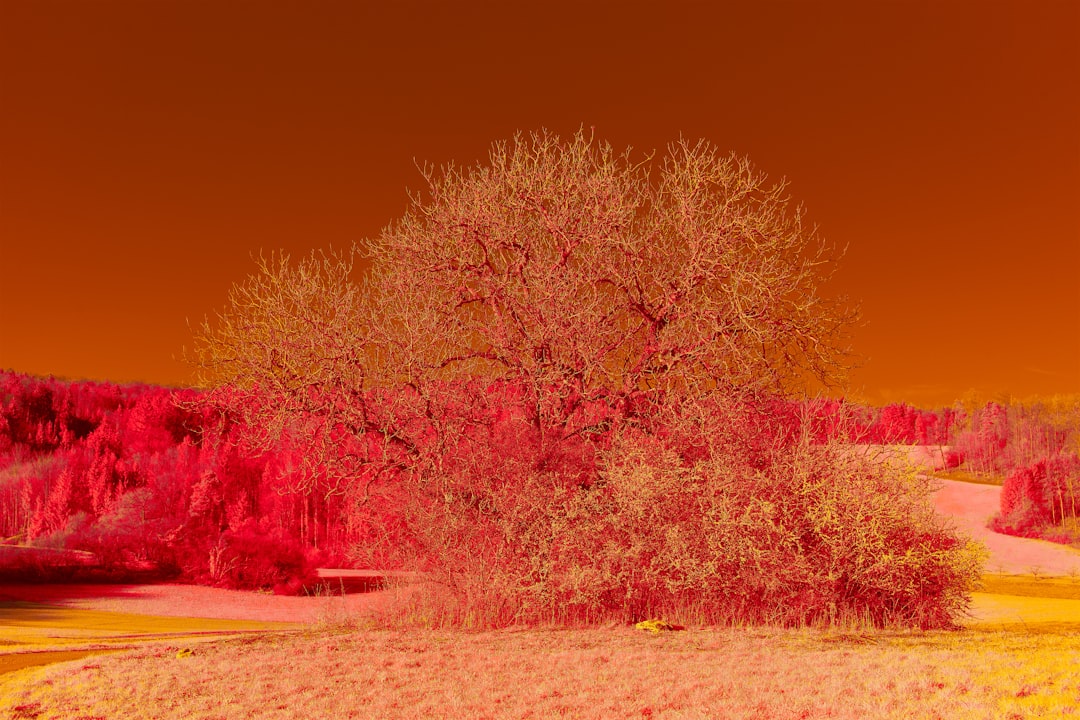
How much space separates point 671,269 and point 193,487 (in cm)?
2039

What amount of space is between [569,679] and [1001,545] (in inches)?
2493

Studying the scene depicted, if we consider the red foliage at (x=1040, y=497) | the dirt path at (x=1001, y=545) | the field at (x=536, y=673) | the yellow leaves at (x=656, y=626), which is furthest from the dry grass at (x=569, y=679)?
the red foliage at (x=1040, y=497)

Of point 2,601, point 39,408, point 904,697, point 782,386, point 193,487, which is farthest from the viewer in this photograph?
point 39,408

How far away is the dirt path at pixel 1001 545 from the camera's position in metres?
50.8

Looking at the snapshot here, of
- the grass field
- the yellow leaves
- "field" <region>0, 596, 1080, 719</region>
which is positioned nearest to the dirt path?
the yellow leaves

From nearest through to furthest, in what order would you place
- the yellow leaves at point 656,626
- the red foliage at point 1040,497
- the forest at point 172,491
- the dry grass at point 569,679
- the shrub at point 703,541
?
the dry grass at point 569,679 < the yellow leaves at point 656,626 < the shrub at point 703,541 < the forest at point 172,491 < the red foliage at point 1040,497

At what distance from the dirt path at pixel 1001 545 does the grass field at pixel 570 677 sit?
31.5 meters

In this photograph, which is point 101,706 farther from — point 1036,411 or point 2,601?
point 1036,411

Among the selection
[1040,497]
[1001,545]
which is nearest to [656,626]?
[1001,545]

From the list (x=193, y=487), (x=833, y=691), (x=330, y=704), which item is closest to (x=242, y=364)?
(x=330, y=704)

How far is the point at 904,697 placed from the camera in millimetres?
6742

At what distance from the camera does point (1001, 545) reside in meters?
59.8

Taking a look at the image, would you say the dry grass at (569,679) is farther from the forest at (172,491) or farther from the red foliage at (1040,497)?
the red foliage at (1040,497)

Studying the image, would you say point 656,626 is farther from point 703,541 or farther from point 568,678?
point 568,678
